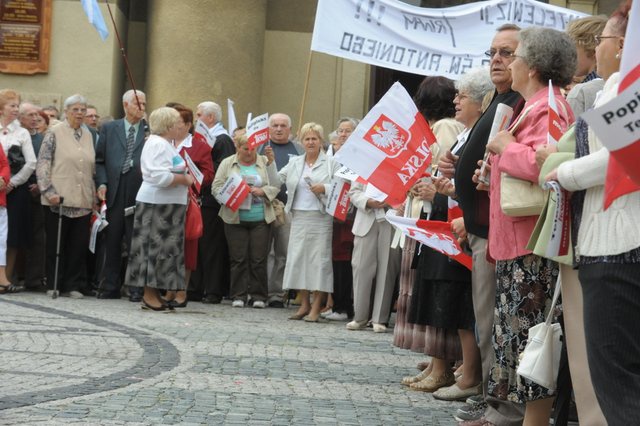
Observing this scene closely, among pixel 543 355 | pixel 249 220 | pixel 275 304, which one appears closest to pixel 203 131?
pixel 249 220

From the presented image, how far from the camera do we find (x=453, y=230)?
7.88 meters

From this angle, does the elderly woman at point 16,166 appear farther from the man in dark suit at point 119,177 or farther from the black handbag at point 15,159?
the man in dark suit at point 119,177

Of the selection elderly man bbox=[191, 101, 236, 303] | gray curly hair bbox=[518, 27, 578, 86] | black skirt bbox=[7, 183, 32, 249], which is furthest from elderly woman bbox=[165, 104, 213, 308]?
gray curly hair bbox=[518, 27, 578, 86]

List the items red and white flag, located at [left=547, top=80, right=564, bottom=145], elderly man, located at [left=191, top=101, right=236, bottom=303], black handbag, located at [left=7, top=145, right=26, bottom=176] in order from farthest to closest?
elderly man, located at [left=191, top=101, right=236, bottom=303]
black handbag, located at [left=7, top=145, right=26, bottom=176]
red and white flag, located at [left=547, top=80, right=564, bottom=145]

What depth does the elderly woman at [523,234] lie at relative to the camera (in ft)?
20.4

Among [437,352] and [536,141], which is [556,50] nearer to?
[536,141]

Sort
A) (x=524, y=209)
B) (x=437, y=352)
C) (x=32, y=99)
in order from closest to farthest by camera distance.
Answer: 1. (x=524, y=209)
2. (x=437, y=352)
3. (x=32, y=99)

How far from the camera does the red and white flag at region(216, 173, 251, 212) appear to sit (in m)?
14.7

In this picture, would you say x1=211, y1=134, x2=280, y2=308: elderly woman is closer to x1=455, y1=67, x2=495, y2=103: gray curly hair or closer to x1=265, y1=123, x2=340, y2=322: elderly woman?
x1=265, y1=123, x2=340, y2=322: elderly woman

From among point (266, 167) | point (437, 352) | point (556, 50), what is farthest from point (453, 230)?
point (266, 167)

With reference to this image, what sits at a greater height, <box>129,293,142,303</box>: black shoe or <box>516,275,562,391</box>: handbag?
<box>516,275,562,391</box>: handbag

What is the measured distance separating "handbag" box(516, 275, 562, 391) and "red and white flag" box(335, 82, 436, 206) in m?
2.78

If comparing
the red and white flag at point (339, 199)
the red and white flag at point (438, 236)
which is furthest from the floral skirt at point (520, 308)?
the red and white flag at point (339, 199)

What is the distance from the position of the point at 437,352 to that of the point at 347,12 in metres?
4.95
